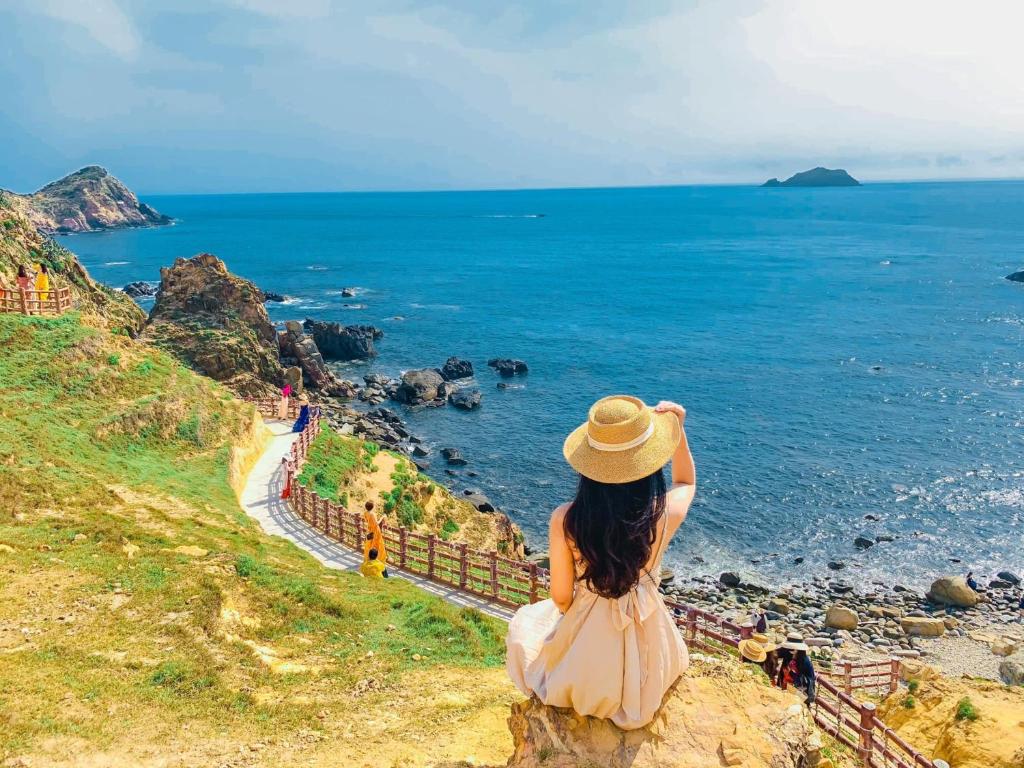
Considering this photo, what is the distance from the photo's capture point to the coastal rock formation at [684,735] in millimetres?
6148

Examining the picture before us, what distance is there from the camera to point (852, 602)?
32625 mm

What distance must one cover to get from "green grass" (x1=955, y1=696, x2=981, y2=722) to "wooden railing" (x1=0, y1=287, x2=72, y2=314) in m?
29.4

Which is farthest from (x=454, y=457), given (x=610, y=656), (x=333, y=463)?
(x=610, y=656)

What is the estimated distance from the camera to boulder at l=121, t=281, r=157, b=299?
91.3m

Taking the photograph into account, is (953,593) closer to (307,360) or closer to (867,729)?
(867,729)

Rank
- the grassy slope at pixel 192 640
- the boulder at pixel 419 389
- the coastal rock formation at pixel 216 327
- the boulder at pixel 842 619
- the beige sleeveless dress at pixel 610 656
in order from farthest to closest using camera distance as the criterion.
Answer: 1. the boulder at pixel 419 389
2. the coastal rock formation at pixel 216 327
3. the boulder at pixel 842 619
4. the grassy slope at pixel 192 640
5. the beige sleeveless dress at pixel 610 656

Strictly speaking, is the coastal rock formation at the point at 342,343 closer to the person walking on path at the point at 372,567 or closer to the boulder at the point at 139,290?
the boulder at the point at 139,290

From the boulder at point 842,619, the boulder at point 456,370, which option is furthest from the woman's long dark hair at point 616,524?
the boulder at point 456,370

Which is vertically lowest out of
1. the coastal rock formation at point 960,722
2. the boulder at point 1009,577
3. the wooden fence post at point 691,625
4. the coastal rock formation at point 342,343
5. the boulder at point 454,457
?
the boulder at point 1009,577

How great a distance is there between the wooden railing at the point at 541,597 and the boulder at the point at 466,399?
2991cm

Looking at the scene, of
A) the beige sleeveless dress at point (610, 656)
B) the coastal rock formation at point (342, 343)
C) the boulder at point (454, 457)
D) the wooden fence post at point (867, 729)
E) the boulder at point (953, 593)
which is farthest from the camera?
the coastal rock formation at point (342, 343)

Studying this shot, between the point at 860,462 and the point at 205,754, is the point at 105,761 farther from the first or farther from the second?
the point at 860,462

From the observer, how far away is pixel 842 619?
30.5m

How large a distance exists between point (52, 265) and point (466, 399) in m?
28.3
